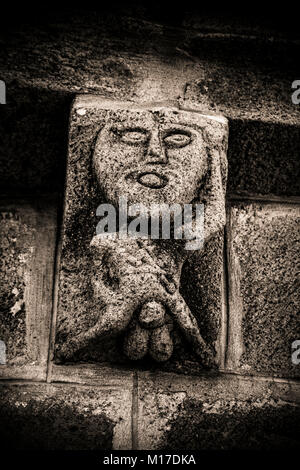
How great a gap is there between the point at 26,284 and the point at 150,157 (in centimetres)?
47

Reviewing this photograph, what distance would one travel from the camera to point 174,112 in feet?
4.19

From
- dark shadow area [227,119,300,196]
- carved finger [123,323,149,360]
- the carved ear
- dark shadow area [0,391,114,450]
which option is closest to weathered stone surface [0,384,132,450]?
dark shadow area [0,391,114,450]

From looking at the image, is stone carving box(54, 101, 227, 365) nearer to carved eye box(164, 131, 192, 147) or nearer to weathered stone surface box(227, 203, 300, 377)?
carved eye box(164, 131, 192, 147)

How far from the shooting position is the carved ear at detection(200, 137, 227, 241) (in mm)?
1188

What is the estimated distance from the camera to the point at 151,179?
116cm

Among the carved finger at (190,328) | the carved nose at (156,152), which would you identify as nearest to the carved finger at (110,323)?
the carved finger at (190,328)

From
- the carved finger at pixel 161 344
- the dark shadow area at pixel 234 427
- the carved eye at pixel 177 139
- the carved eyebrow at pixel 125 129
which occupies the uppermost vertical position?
the carved eyebrow at pixel 125 129

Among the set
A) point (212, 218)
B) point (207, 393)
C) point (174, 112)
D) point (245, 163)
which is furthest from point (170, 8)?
point (207, 393)

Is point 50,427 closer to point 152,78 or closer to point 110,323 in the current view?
point 110,323

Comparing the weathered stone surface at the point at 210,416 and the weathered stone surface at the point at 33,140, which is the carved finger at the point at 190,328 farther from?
the weathered stone surface at the point at 33,140

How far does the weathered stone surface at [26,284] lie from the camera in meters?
1.25

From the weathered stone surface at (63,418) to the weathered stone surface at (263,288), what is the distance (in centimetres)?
33

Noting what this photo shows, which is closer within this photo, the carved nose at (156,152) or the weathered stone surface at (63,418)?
the weathered stone surface at (63,418)

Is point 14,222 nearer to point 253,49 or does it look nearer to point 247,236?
→ point 247,236
